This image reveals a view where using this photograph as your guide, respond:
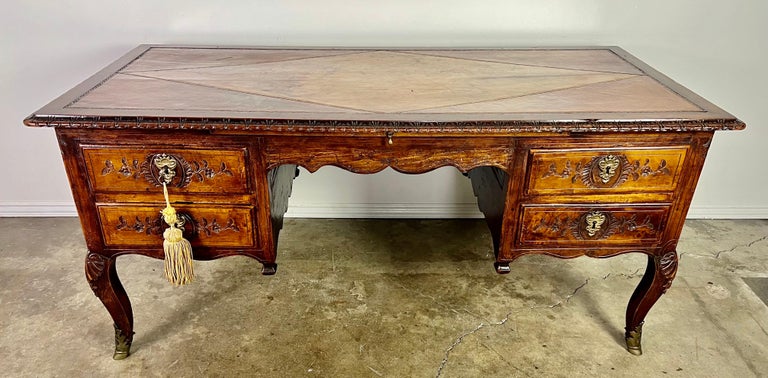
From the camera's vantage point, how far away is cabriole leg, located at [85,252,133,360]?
1477mm

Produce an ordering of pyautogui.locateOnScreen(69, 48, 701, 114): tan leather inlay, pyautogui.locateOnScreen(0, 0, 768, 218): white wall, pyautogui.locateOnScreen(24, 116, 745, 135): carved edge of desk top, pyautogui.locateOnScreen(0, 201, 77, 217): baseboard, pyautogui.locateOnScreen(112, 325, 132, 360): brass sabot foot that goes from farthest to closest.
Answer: pyautogui.locateOnScreen(0, 201, 77, 217): baseboard → pyautogui.locateOnScreen(0, 0, 768, 218): white wall → pyautogui.locateOnScreen(112, 325, 132, 360): brass sabot foot → pyautogui.locateOnScreen(69, 48, 701, 114): tan leather inlay → pyautogui.locateOnScreen(24, 116, 745, 135): carved edge of desk top

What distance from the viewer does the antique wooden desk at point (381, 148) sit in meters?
1.27

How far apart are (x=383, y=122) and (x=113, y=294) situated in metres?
0.93

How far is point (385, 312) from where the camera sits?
1.85m

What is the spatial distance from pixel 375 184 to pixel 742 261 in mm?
1469

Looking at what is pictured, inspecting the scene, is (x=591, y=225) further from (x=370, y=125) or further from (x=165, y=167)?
(x=165, y=167)

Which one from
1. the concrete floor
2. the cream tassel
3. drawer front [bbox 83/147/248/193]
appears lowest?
the concrete floor

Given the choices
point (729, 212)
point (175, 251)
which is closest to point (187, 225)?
point (175, 251)

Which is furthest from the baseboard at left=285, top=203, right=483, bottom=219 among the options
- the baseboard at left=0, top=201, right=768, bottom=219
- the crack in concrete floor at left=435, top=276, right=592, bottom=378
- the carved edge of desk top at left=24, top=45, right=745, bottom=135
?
the carved edge of desk top at left=24, top=45, right=745, bottom=135

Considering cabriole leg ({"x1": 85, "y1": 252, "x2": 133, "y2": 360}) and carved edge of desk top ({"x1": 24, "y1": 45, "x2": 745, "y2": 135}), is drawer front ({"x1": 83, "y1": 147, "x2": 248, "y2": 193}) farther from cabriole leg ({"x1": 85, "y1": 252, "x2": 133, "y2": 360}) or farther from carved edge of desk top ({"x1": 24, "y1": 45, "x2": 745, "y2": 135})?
cabriole leg ({"x1": 85, "y1": 252, "x2": 133, "y2": 360})

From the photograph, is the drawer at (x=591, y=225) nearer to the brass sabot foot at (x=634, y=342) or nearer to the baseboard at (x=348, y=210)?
the brass sabot foot at (x=634, y=342)

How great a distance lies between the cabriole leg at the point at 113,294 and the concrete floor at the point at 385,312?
0.06m

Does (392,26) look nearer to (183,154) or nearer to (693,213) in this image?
(183,154)

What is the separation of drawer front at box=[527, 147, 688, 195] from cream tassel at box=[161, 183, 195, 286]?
89 cm
